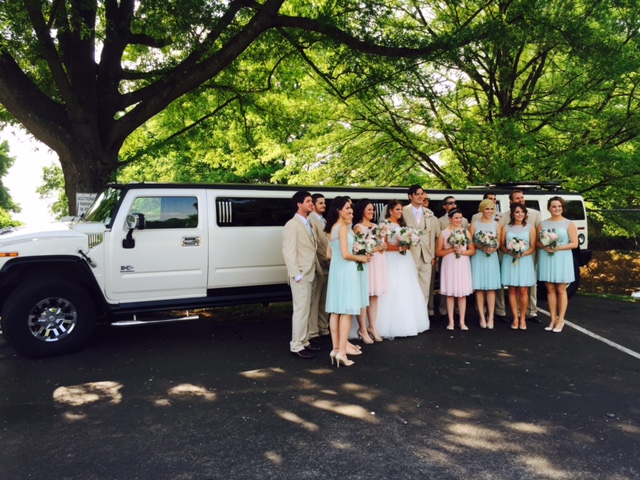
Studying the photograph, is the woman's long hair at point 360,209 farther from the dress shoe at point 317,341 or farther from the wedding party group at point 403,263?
the dress shoe at point 317,341

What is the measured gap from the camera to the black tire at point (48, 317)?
19.0 ft

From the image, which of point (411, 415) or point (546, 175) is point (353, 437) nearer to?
point (411, 415)

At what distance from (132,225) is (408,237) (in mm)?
3663

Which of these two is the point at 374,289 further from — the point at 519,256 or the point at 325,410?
the point at 325,410

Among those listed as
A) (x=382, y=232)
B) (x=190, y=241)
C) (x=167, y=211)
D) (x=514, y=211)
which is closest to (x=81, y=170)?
(x=167, y=211)

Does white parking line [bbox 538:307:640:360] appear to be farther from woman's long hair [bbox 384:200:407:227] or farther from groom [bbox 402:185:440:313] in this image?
woman's long hair [bbox 384:200:407:227]

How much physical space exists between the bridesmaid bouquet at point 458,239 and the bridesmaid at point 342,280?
6.56ft

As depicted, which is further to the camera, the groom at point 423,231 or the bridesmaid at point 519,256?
the groom at point 423,231

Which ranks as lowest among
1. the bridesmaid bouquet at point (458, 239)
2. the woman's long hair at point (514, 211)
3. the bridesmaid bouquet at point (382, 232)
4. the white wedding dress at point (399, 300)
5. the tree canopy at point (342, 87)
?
the white wedding dress at point (399, 300)

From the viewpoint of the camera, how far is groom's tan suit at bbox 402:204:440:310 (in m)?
7.47

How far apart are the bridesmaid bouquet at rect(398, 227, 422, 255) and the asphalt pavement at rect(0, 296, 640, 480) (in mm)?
1346

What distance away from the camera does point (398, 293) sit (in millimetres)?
7016

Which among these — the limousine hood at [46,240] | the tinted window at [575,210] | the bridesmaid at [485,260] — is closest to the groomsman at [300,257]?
the limousine hood at [46,240]

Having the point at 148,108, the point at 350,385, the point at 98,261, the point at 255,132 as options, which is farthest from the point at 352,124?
the point at 350,385
